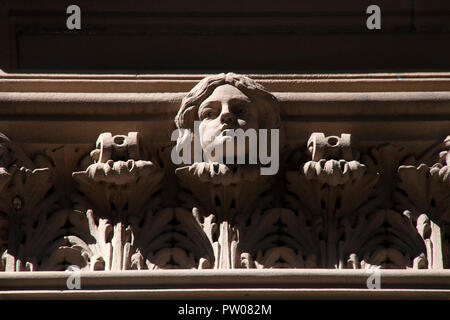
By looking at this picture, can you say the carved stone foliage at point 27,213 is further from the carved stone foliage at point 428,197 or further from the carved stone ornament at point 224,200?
the carved stone foliage at point 428,197

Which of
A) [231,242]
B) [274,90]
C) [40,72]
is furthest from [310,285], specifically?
[40,72]

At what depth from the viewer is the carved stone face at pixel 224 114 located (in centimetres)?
736

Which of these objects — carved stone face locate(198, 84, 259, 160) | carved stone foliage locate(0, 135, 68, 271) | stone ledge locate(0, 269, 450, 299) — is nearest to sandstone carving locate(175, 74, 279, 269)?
carved stone face locate(198, 84, 259, 160)

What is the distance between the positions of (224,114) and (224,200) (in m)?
0.35

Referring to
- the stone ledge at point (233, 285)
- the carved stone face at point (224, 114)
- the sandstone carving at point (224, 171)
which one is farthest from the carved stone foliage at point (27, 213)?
the carved stone face at point (224, 114)

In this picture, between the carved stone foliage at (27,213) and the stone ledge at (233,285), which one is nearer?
the stone ledge at (233,285)

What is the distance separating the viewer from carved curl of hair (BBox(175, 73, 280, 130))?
750 centimetres

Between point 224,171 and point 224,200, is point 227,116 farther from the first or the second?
point 224,200

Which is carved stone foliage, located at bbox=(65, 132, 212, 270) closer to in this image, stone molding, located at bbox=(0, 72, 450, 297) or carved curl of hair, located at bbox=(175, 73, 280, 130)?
stone molding, located at bbox=(0, 72, 450, 297)

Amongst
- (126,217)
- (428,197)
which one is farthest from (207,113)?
(428,197)

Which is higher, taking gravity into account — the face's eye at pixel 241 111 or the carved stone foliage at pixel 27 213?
the face's eye at pixel 241 111

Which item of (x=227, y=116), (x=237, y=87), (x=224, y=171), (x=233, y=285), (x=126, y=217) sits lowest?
(x=233, y=285)

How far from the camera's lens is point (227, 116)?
7.36 m

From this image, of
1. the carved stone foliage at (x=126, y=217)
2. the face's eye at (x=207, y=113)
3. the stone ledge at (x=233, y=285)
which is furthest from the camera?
the face's eye at (x=207, y=113)
